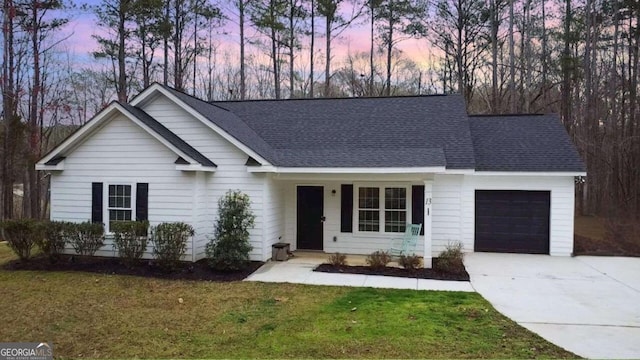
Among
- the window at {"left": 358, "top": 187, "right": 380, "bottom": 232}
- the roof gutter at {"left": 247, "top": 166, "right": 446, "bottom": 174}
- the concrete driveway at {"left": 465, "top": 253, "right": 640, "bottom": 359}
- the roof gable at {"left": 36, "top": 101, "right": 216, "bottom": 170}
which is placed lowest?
the concrete driveway at {"left": 465, "top": 253, "right": 640, "bottom": 359}

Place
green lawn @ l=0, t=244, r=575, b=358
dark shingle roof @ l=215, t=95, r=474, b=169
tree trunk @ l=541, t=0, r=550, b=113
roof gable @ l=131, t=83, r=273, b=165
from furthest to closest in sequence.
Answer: tree trunk @ l=541, t=0, r=550, b=113 < dark shingle roof @ l=215, t=95, r=474, b=169 < roof gable @ l=131, t=83, r=273, b=165 < green lawn @ l=0, t=244, r=575, b=358

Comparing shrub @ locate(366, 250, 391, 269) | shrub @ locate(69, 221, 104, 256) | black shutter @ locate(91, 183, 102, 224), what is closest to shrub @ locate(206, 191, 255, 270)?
shrub @ locate(69, 221, 104, 256)

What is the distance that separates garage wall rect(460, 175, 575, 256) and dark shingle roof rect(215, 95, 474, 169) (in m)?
1.26

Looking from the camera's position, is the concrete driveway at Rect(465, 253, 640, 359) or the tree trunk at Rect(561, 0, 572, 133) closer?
the concrete driveway at Rect(465, 253, 640, 359)

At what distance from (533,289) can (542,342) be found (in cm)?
316

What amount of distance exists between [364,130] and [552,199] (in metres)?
5.66

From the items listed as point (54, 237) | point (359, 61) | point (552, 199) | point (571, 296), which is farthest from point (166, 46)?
point (571, 296)

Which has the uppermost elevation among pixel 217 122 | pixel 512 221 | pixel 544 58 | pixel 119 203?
pixel 544 58

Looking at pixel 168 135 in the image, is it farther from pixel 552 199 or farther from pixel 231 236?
pixel 552 199

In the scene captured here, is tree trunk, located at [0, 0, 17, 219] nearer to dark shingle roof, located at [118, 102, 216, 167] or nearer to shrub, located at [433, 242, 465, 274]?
dark shingle roof, located at [118, 102, 216, 167]

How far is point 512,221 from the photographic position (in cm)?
1274

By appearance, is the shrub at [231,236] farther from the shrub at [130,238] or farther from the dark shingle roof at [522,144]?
the dark shingle roof at [522,144]

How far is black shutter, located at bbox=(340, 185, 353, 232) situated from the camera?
40.6 ft

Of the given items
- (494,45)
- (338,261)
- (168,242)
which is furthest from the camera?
(494,45)
